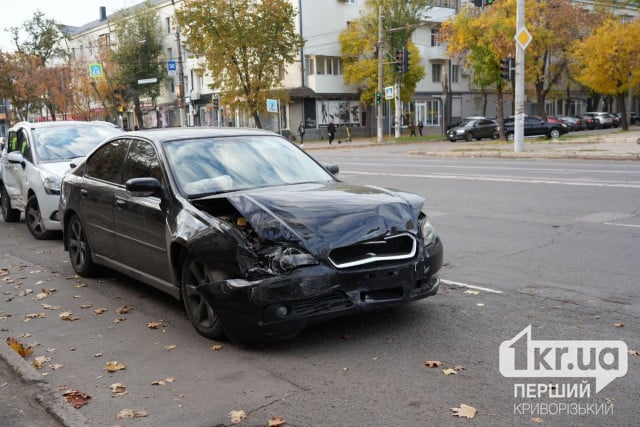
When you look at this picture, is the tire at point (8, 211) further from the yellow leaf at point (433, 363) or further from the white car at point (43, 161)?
the yellow leaf at point (433, 363)

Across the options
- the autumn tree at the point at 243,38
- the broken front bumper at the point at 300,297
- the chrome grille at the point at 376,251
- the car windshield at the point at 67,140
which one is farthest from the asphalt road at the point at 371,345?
the autumn tree at the point at 243,38

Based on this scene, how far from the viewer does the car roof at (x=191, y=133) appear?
6394 mm

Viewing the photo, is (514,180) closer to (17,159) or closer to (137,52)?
(17,159)

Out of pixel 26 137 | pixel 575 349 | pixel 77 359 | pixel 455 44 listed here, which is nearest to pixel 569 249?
pixel 575 349

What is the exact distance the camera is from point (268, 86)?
48.1m

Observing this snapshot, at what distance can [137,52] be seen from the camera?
65.8 meters

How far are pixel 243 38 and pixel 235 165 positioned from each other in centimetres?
4132

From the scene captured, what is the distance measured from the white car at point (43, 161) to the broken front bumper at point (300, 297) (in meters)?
6.05

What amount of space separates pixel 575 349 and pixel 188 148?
3.65 metres

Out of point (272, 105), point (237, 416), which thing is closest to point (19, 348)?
point (237, 416)

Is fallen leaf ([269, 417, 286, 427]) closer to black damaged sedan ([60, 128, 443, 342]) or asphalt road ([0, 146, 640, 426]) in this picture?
asphalt road ([0, 146, 640, 426])

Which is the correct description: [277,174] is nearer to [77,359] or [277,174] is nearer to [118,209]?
[118,209]

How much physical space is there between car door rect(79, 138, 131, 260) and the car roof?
0.36 meters

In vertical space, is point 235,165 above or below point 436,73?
below
